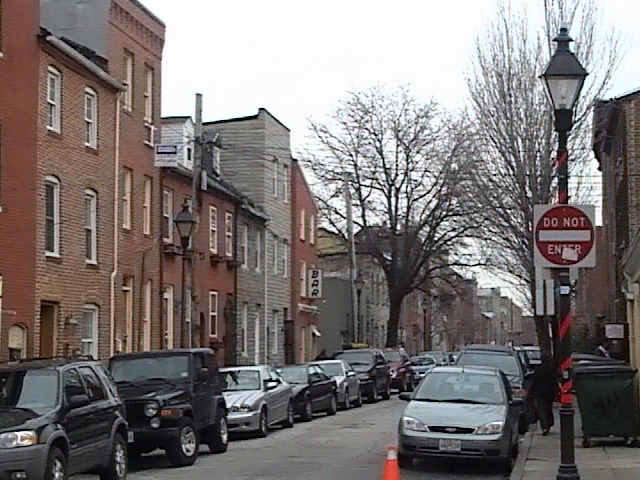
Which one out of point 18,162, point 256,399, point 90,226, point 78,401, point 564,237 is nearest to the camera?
point 564,237

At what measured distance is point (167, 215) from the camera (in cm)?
3556

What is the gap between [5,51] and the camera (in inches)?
976

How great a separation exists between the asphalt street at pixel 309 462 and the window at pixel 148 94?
11562mm

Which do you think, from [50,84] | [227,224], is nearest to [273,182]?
[227,224]

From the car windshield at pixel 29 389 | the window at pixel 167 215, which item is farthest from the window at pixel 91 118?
the car windshield at pixel 29 389

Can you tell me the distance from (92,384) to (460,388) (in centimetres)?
599

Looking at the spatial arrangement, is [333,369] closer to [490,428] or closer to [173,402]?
[173,402]

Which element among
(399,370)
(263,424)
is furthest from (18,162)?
(399,370)

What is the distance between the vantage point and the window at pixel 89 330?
28844 mm

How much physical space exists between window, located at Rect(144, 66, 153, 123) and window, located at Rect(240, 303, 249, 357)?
1226 cm

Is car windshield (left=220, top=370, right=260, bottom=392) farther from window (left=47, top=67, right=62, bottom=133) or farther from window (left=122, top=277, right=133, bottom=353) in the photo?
window (left=122, top=277, right=133, bottom=353)

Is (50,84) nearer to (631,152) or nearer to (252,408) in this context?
(252,408)

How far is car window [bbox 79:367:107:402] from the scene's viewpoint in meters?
A: 15.1

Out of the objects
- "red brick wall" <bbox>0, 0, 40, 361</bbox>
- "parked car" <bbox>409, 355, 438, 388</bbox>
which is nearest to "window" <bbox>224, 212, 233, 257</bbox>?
"parked car" <bbox>409, 355, 438, 388</bbox>
